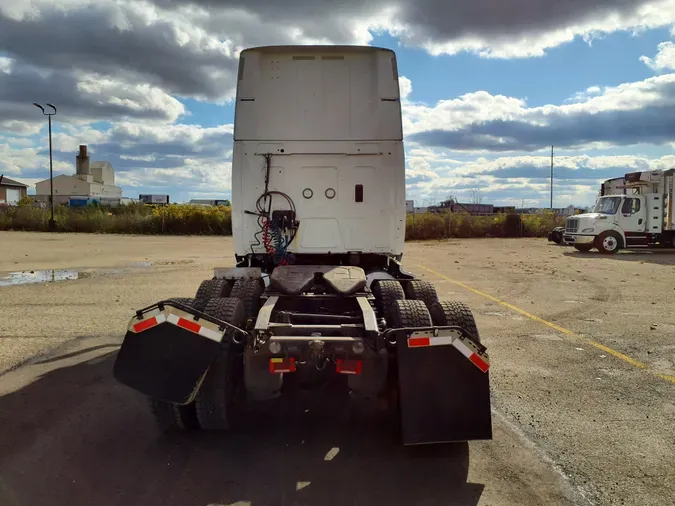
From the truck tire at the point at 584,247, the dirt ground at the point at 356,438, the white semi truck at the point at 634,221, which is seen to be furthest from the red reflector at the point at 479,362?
the truck tire at the point at 584,247

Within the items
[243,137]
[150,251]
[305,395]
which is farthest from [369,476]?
[150,251]

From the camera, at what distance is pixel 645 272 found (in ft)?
58.2

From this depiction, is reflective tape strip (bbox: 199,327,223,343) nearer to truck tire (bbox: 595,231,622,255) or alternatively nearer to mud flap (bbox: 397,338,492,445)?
mud flap (bbox: 397,338,492,445)

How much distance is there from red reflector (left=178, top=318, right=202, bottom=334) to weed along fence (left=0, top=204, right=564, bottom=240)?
34.0 metres

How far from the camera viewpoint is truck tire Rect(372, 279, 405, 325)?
539 centimetres

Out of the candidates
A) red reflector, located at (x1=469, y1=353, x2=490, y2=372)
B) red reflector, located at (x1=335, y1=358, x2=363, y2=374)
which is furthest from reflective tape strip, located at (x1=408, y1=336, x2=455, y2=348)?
red reflector, located at (x1=335, y1=358, x2=363, y2=374)

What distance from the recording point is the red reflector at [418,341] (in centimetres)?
415

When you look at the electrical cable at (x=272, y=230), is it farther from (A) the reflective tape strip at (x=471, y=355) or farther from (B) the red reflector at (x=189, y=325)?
(A) the reflective tape strip at (x=471, y=355)

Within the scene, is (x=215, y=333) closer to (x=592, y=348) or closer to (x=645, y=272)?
(x=592, y=348)

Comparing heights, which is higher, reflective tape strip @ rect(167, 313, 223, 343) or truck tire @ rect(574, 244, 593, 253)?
reflective tape strip @ rect(167, 313, 223, 343)

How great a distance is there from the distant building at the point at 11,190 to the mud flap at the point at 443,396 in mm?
80034

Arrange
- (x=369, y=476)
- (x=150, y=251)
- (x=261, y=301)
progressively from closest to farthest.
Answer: (x=369, y=476), (x=261, y=301), (x=150, y=251)

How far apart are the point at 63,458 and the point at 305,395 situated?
2.38m

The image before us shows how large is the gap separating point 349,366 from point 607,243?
2423cm
